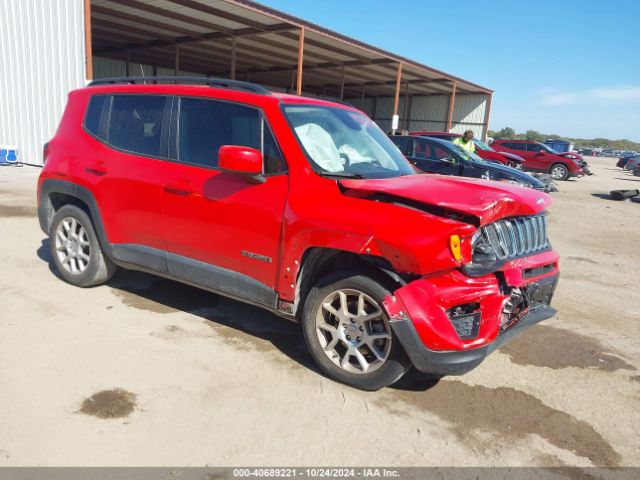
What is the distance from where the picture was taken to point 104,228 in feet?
14.4

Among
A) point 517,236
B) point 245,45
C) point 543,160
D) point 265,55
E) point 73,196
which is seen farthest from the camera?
point 265,55

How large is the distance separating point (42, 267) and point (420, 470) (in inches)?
180

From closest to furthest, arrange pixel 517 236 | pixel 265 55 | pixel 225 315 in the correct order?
pixel 517 236, pixel 225 315, pixel 265 55

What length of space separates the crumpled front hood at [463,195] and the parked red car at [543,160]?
67.6 feet

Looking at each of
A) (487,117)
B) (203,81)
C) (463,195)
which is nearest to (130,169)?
(203,81)

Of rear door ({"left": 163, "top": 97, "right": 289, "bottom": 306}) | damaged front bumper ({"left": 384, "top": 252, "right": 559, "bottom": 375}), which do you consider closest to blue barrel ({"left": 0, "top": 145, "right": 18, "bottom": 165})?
rear door ({"left": 163, "top": 97, "right": 289, "bottom": 306})

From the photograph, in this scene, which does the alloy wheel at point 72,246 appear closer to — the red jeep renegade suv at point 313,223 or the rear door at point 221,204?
the red jeep renegade suv at point 313,223

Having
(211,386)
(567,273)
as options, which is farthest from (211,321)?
(567,273)

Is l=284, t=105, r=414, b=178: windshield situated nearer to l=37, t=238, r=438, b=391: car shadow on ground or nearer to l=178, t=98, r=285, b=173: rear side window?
l=178, t=98, r=285, b=173: rear side window

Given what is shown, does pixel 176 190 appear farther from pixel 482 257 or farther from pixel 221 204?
pixel 482 257

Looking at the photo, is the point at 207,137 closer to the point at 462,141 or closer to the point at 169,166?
the point at 169,166

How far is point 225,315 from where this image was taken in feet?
14.2

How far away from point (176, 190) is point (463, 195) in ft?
7.08

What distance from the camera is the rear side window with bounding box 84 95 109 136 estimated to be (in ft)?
14.7
